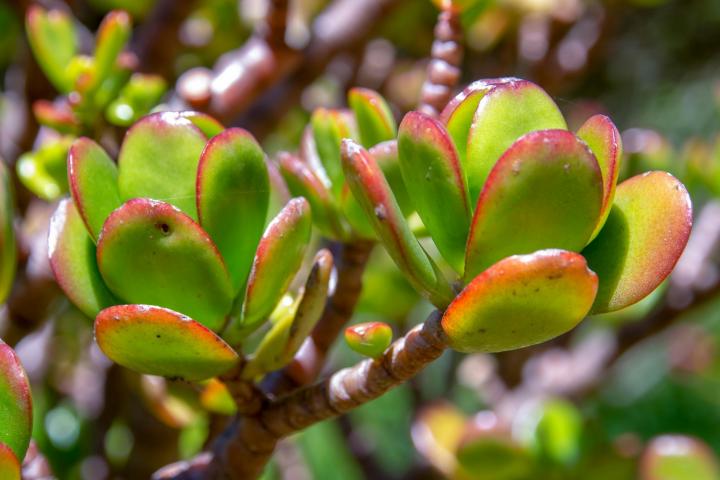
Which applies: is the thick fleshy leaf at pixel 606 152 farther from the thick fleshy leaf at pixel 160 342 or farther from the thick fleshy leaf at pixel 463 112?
the thick fleshy leaf at pixel 160 342

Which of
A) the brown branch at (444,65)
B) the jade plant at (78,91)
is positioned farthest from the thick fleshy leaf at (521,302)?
the jade plant at (78,91)

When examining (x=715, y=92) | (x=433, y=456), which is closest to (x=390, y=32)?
(x=715, y=92)

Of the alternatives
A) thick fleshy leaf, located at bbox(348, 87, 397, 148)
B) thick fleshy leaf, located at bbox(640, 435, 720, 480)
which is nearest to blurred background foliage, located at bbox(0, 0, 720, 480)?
thick fleshy leaf, located at bbox(640, 435, 720, 480)

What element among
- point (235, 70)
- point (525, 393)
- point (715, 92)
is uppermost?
point (235, 70)

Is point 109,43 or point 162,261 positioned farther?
point 109,43

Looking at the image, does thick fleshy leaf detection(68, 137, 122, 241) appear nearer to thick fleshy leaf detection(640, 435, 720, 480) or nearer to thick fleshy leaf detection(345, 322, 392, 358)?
thick fleshy leaf detection(345, 322, 392, 358)

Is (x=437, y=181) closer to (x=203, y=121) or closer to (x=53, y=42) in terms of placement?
(x=203, y=121)

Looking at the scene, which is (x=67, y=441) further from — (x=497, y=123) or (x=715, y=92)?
(x=715, y=92)

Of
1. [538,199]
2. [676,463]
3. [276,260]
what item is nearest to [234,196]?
[276,260]
